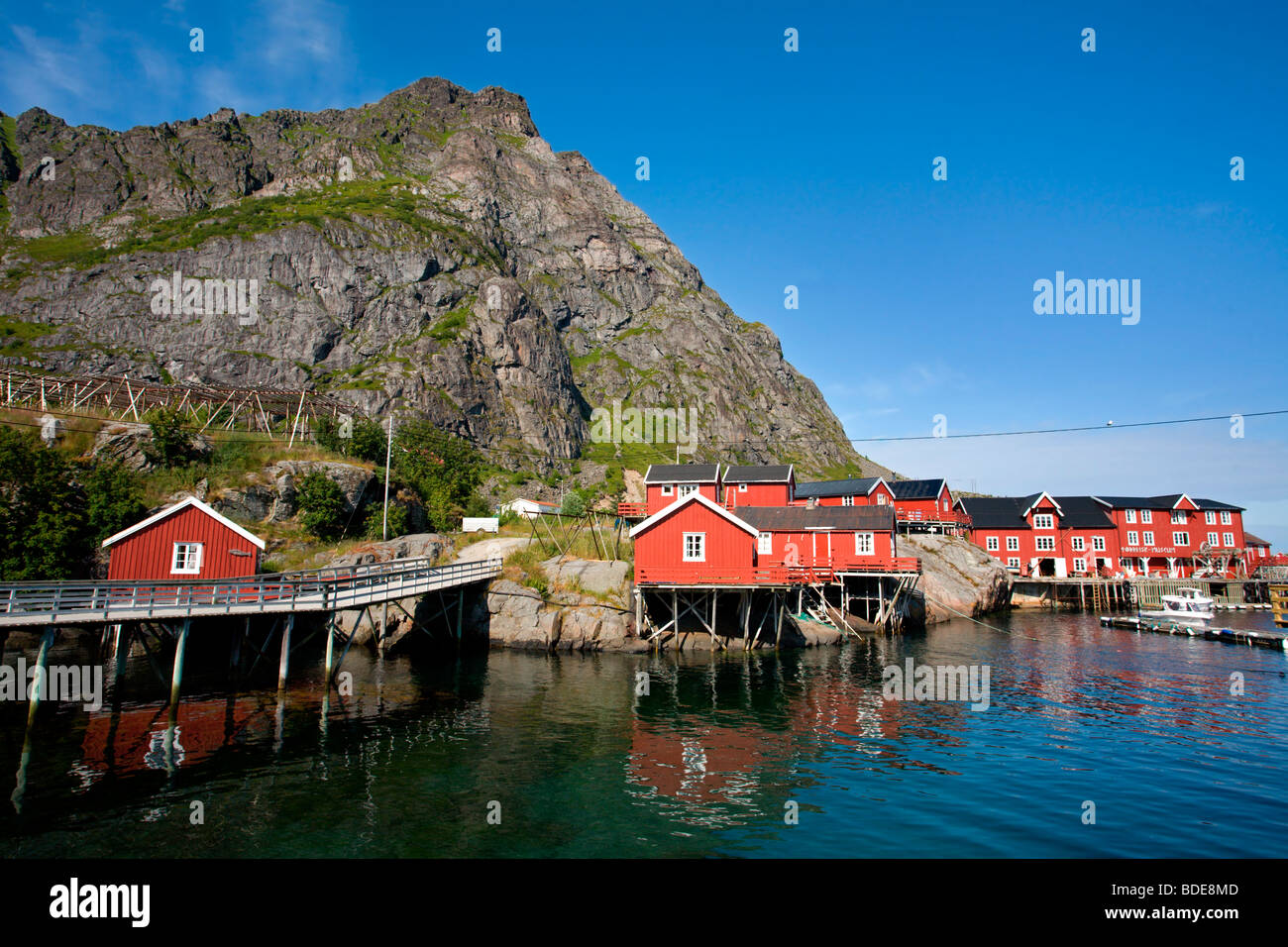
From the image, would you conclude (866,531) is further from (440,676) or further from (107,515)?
(107,515)

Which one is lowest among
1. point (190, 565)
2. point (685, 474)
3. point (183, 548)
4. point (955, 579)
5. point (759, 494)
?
point (955, 579)

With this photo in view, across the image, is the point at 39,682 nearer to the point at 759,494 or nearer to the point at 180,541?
the point at 180,541

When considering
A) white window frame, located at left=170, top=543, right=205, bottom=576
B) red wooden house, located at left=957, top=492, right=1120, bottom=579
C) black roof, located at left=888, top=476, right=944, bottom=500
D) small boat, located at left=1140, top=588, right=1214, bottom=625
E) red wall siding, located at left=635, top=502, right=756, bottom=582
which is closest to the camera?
white window frame, located at left=170, top=543, right=205, bottom=576

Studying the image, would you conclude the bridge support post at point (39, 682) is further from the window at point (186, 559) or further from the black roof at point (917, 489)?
the black roof at point (917, 489)

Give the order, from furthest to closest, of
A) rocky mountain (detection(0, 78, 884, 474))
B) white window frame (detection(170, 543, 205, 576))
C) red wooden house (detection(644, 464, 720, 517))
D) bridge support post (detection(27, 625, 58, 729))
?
rocky mountain (detection(0, 78, 884, 474)) → red wooden house (detection(644, 464, 720, 517)) → white window frame (detection(170, 543, 205, 576)) → bridge support post (detection(27, 625, 58, 729))

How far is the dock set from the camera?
41534mm

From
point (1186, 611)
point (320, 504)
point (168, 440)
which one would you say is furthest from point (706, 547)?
point (1186, 611)

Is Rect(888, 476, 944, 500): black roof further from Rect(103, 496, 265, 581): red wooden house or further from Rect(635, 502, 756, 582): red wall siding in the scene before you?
Rect(103, 496, 265, 581): red wooden house

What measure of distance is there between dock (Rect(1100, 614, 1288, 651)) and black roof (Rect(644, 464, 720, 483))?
3644 centimetres

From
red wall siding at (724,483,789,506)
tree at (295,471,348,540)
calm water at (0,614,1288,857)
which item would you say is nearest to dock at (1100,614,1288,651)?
calm water at (0,614,1288,857)

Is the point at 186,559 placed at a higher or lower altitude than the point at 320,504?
lower

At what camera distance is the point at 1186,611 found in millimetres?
54438

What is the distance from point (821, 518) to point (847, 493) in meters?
23.2

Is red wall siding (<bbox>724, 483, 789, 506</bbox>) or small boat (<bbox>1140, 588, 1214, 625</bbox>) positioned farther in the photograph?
red wall siding (<bbox>724, 483, 789, 506</bbox>)
